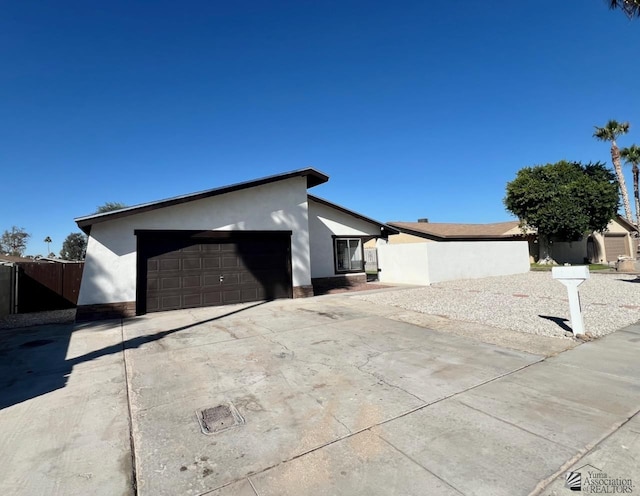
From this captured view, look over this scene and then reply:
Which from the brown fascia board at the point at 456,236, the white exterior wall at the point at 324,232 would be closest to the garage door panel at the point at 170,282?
the white exterior wall at the point at 324,232

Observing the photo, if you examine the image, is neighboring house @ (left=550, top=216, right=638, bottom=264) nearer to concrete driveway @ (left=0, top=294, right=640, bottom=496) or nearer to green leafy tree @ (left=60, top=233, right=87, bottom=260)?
concrete driveway @ (left=0, top=294, right=640, bottom=496)

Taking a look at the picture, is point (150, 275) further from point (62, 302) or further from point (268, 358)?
point (268, 358)

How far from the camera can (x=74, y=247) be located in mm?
57312

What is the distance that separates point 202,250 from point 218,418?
807 centimetres

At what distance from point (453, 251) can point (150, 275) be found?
14.0 metres

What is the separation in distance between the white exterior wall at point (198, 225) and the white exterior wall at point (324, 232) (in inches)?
107

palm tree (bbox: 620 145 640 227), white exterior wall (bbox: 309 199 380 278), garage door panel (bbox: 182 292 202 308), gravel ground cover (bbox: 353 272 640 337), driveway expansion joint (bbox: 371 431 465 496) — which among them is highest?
palm tree (bbox: 620 145 640 227)

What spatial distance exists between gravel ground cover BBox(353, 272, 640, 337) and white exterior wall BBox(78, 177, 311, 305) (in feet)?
12.3

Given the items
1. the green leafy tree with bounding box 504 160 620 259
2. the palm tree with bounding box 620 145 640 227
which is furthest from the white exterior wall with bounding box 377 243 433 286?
the palm tree with bounding box 620 145 640 227

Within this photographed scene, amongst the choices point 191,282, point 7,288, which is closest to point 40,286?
point 7,288

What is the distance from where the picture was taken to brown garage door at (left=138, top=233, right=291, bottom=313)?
33.4 ft

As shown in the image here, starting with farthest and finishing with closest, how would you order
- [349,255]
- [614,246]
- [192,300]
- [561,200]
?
1. [614,246]
2. [561,200]
3. [349,255]
4. [192,300]

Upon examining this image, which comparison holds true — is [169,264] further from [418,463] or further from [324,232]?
[418,463]

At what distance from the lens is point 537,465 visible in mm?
2578
